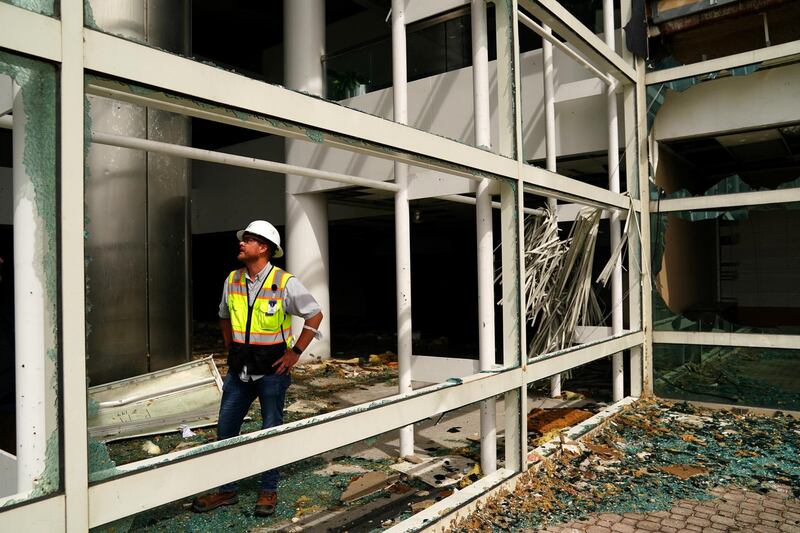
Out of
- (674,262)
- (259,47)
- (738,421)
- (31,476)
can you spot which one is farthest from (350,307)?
(31,476)

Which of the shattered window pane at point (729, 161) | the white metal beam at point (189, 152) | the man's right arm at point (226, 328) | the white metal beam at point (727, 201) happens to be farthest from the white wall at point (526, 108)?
the man's right arm at point (226, 328)

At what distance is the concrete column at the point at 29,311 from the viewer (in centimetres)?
157

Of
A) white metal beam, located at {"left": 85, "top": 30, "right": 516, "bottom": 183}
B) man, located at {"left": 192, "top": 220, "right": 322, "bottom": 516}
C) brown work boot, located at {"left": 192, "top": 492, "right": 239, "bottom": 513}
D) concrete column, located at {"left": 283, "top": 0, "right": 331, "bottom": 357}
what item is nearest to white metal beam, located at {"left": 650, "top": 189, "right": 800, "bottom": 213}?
white metal beam, located at {"left": 85, "top": 30, "right": 516, "bottom": 183}

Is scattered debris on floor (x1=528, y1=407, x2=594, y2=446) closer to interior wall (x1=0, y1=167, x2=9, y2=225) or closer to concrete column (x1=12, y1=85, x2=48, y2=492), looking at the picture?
concrete column (x1=12, y1=85, x2=48, y2=492)

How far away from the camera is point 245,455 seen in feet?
6.63

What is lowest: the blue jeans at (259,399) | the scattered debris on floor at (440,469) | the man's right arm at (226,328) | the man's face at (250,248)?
the scattered debris on floor at (440,469)

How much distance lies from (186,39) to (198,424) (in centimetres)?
387

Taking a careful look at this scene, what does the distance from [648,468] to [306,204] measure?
6.45 metres

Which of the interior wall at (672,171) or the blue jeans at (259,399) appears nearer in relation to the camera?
the blue jeans at (259,399)

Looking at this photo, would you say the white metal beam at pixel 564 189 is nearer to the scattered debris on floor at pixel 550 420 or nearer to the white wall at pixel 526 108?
the white wall at pixel 526 108

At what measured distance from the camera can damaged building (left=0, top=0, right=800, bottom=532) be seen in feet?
5.24

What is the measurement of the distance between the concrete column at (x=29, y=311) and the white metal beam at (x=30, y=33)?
132 mm

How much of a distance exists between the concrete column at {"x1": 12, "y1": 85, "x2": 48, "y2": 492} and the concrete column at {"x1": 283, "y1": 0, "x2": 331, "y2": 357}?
723cm

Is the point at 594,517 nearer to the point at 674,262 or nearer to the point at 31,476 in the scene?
the point at 31,476
